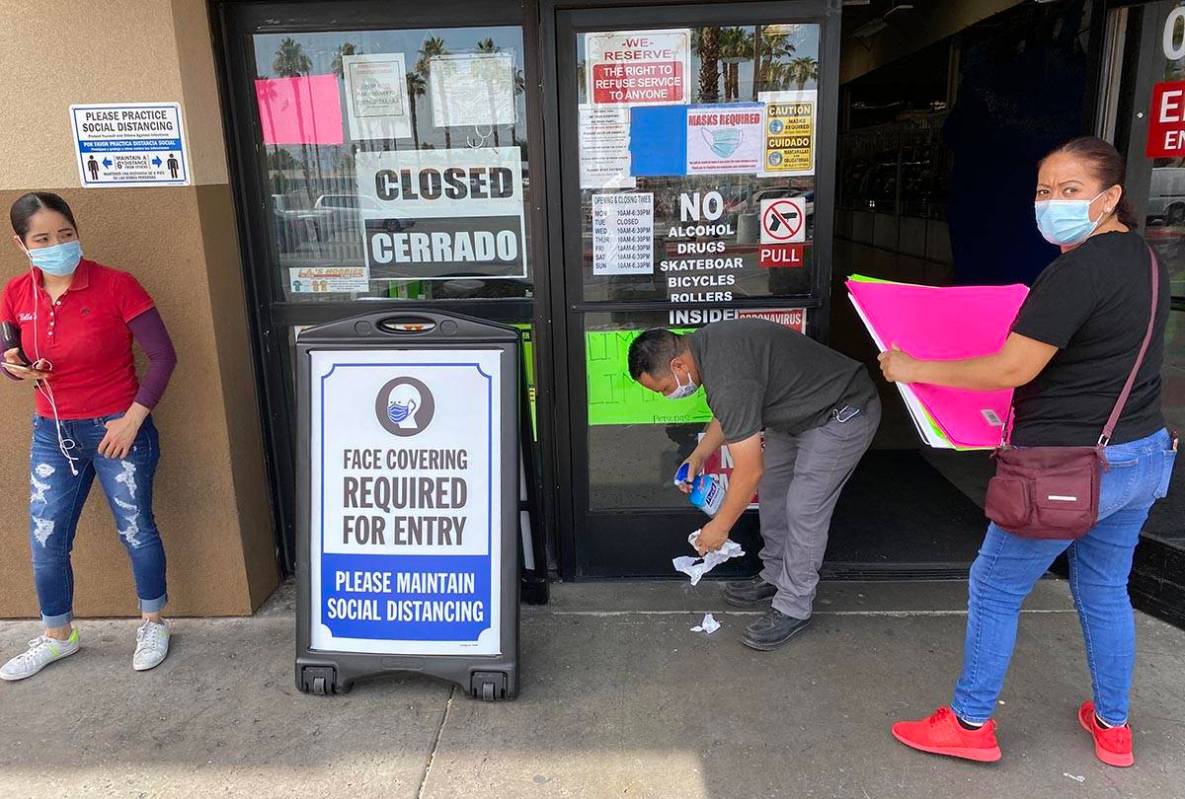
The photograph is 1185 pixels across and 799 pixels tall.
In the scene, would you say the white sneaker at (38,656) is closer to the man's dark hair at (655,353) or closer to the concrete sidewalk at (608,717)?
the concrete sidewalk at (608,717)

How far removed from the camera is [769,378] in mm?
3107

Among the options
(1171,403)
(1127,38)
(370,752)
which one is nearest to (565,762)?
(370,752)

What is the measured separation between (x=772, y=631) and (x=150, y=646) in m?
2.44

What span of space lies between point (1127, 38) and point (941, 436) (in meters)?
2.18

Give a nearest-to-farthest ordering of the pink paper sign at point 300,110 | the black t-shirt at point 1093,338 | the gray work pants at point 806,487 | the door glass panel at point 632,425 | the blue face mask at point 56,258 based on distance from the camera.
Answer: the black t-shirt at point 1093,338, the blue face mask at point 56,258, the gray work pants at point 806,487, the pink paper sign at point 300,110, the door glass panel at point 632,425

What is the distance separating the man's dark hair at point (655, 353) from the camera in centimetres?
290

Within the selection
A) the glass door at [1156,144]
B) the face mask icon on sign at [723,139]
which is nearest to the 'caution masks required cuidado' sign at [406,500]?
the face mask icon on sign at [723,139]

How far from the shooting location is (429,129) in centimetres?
345

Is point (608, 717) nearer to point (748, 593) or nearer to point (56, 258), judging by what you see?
point (748, 593)

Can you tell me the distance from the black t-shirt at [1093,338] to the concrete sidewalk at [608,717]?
1.10 meters

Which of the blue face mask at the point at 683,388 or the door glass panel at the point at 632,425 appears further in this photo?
the door glass panel at the point at 632,425

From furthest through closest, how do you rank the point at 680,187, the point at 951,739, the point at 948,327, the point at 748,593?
the point at 748,593 → the point at 680,187 → the point at 948,327 → the point at 951,739

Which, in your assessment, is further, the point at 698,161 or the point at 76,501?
the point at 698,161

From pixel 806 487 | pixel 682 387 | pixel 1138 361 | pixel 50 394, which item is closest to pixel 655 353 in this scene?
pixel 682 387
